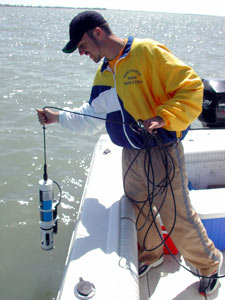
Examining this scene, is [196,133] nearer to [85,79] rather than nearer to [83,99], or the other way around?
[83,99]

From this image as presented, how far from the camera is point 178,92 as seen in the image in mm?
1644

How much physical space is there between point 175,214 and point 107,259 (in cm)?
44

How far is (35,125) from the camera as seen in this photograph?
251 inches

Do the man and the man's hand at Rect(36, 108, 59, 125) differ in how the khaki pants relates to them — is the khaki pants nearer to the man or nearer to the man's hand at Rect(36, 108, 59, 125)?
the man

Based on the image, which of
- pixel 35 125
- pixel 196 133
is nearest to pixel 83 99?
pixel 35 125

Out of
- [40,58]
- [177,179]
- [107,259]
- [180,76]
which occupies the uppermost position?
[180,76]

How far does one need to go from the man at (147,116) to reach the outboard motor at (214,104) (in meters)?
1.73

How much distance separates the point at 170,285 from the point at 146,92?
1.27m

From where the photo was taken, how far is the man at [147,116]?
65.1 inches

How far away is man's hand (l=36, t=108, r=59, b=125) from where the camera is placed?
2113mm

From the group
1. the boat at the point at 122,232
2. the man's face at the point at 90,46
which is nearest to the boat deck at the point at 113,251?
the boat at the point at 122,232

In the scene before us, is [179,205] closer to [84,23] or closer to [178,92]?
[178,92]

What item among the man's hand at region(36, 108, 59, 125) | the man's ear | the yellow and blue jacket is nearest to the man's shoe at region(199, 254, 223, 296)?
the yellow and blue jacket

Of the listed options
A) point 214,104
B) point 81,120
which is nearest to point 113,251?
point 81,120
